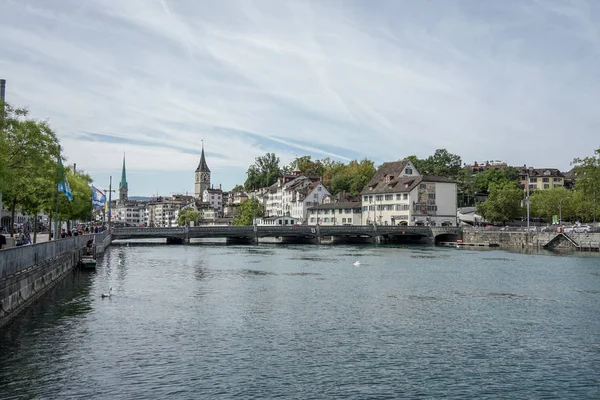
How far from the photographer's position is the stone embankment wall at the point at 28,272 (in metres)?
26.2

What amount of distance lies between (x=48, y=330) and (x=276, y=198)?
15395cm

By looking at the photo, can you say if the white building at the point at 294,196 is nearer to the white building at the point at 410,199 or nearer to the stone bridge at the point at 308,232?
the white building at the point at 410,199

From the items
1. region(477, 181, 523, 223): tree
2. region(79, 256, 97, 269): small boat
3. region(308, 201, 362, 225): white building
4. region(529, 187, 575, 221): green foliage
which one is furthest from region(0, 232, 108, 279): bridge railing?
region(529, 187, 575, 221): green foliage

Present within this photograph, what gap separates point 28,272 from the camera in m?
31.6

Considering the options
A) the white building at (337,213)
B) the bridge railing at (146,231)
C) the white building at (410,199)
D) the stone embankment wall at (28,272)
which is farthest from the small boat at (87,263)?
the white building at (337,213)

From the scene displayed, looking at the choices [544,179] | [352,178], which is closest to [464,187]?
[352,178]

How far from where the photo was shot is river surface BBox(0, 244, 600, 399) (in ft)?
62.5

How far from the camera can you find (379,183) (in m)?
136

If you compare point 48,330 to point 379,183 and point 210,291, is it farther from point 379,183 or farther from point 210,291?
point 379,183

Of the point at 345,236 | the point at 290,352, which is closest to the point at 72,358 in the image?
the point at 290,352

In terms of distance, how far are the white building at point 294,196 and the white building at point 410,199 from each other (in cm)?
2539

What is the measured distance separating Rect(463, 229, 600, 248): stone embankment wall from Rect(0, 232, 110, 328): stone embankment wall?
71455mm

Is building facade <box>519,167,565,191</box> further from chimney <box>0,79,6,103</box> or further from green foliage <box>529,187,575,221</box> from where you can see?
chimney <box>0,79,6,103</box>

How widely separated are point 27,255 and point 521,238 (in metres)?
85.2
